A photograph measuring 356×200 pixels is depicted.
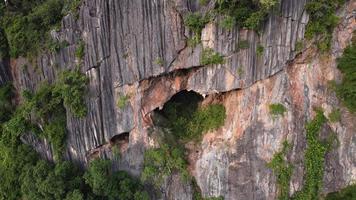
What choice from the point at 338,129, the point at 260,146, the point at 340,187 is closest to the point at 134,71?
the point at 260,146

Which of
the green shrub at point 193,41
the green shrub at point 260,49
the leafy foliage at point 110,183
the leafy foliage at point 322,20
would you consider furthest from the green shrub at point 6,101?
the leafy foliage at point 322,20

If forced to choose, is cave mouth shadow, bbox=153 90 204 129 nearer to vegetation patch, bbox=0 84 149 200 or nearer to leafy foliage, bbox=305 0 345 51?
vegetation patch, bbox=0 84 149 200

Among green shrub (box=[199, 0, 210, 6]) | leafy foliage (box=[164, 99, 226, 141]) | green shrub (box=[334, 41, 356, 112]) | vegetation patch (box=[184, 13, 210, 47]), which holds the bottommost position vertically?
leafy foliage (box=[164, 99, 226, 141])

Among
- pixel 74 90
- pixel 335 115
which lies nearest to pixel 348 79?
pixel 335 115

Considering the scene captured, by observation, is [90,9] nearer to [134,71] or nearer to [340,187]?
[134,71]

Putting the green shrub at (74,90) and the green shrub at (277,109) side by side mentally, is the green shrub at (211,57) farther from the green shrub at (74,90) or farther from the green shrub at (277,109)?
the green shrub at (74,90)

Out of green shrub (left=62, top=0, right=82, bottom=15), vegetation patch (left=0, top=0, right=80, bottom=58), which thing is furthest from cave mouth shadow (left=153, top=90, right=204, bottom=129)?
vegetation patch (left=0, top=0, right=80, bottom=58)
